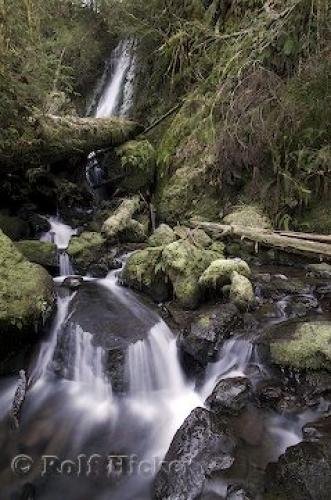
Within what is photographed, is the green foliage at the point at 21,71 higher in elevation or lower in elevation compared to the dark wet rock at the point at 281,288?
higher

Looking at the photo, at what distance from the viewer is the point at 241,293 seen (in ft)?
20.8

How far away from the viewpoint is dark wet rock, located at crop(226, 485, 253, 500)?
3.84 meters

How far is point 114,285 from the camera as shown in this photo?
293 inches

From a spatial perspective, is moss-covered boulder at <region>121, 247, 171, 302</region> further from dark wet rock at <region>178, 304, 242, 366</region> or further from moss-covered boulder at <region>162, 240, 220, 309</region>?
dark wet rock at <region>178, 304, 242, 366</region>

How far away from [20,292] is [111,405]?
1.89 metres

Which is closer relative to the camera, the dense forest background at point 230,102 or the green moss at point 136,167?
the dense forest background at point 230,102

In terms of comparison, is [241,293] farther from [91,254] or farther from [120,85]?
[120,85]

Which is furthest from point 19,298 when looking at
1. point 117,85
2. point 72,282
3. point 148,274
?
point 117,85

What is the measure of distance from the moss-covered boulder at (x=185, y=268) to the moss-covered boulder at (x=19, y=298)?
1.86 metres

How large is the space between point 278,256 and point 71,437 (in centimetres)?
482

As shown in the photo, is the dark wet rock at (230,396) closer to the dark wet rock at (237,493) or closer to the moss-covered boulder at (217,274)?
the dark wet rock at (237,493)

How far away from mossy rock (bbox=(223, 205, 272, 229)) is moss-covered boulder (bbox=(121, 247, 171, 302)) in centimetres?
195

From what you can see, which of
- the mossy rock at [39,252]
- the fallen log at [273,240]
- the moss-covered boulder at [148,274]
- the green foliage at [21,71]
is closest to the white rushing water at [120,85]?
the green foliage at [21,71]

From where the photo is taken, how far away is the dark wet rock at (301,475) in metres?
3.77
